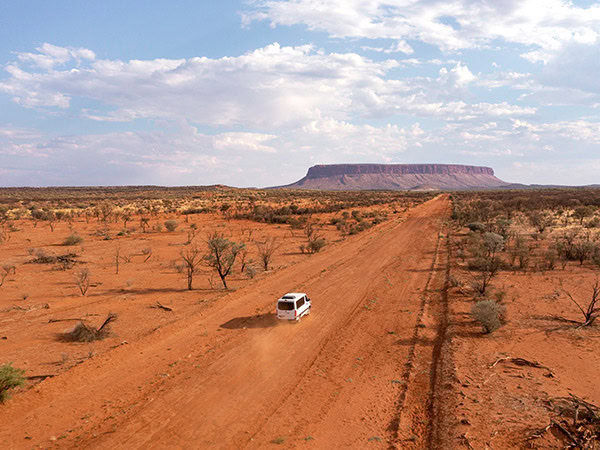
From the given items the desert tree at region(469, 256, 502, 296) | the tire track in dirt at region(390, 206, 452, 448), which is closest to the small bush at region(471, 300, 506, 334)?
the tire track in dirt at region(390, 206, 452, 448)

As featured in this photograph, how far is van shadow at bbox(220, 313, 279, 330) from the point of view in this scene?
1511 cm

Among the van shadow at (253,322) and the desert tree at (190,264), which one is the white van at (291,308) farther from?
the desert tree at (190,264)

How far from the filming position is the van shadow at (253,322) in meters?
15.1

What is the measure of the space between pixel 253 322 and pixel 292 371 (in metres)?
4.44

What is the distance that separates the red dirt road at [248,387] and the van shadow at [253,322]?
0.04m

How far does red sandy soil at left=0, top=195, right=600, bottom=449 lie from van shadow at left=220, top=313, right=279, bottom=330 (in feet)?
0.29

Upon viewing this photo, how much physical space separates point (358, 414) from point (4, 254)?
32.8m

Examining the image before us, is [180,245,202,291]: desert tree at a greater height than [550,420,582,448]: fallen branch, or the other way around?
[180,245,202,291]: desert tree

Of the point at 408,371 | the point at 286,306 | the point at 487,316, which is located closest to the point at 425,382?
the point at 408,371

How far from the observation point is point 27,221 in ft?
160

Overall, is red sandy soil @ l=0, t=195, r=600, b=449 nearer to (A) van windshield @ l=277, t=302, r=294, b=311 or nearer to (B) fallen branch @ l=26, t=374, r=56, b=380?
(B) fallen branch @ l=26, t=374, r=56, b=380

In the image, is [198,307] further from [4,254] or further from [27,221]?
[27,221]

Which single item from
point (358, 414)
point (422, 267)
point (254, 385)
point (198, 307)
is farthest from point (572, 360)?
point (198, 307)

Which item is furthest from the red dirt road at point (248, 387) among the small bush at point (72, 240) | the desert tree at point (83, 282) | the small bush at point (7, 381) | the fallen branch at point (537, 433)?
the small bush at point (72, 240)
